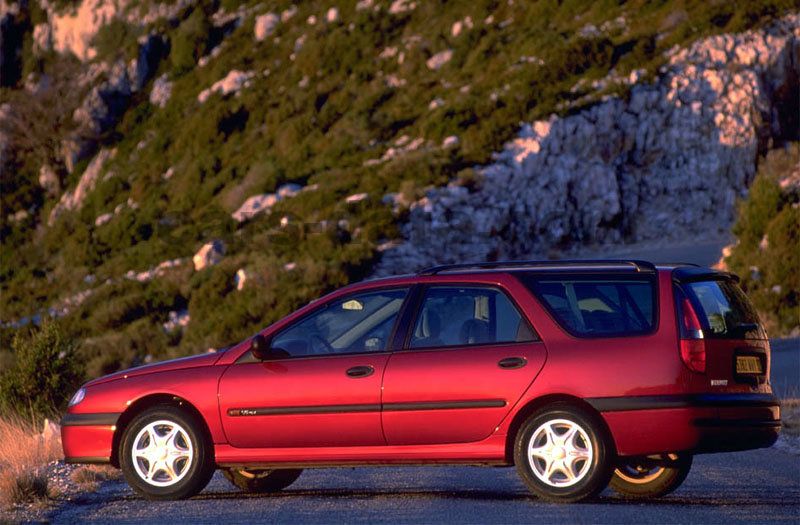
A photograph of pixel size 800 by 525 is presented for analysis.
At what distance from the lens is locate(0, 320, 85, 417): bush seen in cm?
1916

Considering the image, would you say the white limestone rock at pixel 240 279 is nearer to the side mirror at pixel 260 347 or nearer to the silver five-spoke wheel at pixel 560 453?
the side mirror at pixel 260 347

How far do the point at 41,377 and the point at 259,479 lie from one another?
32.8 feet

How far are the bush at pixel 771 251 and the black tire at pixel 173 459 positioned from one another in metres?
22.9

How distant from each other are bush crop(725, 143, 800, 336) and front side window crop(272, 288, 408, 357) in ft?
73.7

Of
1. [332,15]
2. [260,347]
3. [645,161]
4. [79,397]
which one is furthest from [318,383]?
[332,15]

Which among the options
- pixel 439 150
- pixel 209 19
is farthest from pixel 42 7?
pixel 439 150

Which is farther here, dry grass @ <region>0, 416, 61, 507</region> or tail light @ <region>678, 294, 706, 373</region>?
dry grass @ <region>0, 416, 61, 507</region>

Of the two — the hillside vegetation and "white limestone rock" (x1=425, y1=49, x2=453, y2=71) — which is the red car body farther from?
"white limestone rock" (x1=425, y1=49, x2=453, y2=71)

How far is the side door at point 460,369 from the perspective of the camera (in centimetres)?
882

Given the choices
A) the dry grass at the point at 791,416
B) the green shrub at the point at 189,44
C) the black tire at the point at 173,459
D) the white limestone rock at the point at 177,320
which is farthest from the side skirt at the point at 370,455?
the green shrub at the point at 189,44

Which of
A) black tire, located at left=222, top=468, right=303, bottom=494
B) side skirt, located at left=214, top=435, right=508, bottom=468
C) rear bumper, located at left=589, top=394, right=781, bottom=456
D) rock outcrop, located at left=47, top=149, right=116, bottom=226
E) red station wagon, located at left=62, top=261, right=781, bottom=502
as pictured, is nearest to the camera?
rear bumper, located at left=589, top=394, right=781, bottom=456

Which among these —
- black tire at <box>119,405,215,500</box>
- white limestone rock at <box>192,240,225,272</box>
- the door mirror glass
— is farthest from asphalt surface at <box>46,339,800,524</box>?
white limestone rock at <box>192,240,225,272</box>

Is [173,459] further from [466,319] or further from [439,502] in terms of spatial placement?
[466,319]

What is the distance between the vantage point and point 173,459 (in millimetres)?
9477
